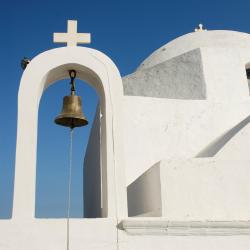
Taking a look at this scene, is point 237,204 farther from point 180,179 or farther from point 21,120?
point 21,120

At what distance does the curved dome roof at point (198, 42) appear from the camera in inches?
302

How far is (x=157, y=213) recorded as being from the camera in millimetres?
3777

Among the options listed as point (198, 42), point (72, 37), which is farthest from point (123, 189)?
point (198, 42)

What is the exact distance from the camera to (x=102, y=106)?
420cm

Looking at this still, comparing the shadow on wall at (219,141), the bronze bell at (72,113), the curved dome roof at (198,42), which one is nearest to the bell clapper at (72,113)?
the bronze bell at (72,113)

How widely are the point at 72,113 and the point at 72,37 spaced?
2.83 ft

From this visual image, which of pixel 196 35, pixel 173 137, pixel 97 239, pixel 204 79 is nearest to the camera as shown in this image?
pixel 97 239

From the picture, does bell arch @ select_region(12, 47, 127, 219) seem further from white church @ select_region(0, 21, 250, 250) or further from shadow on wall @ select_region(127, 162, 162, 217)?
shadow on wall @ select_region(127, 162, 162, 217)

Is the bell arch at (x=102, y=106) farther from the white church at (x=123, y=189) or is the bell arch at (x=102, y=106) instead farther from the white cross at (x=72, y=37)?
the white cross at (x=72, y=37)

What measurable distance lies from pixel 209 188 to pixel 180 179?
11.7 inches

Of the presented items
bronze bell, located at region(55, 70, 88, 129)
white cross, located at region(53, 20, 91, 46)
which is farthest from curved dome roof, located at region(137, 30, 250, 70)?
bronze bell, located at region(55, 70, 88, 129)

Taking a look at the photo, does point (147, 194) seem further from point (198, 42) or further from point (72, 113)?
point (198, 42)

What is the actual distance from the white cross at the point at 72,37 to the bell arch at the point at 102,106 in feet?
0.41

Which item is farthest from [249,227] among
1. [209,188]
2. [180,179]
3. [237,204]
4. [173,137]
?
[173,137]
